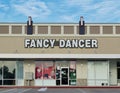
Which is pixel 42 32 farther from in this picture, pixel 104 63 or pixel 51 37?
pixel 104 63

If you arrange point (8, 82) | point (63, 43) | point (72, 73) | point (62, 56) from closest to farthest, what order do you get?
point (62, 56) < point (8, 82) < point (63, 43) < point (72, 73)

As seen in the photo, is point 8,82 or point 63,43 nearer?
point 8,82

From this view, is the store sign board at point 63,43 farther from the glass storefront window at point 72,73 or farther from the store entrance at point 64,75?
the store entrance at point 64,75

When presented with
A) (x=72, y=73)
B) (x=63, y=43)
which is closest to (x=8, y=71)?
(x=63, y=43)

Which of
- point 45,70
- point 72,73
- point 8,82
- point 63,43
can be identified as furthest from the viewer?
point 45,70

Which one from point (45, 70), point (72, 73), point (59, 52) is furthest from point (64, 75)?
point (59, 52)

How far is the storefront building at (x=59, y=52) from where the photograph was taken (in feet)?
148

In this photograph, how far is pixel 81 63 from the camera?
45500mm

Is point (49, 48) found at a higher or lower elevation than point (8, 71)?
higher

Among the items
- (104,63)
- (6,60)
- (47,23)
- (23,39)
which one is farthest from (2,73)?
(104,63)

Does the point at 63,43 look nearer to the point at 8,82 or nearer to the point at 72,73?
the point at 72,73

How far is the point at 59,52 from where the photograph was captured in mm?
45188

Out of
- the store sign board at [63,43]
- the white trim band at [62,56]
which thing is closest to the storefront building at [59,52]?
the store sign board at [63,43]

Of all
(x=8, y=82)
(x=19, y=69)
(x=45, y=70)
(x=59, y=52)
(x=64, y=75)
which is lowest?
(x=8, y=82)
